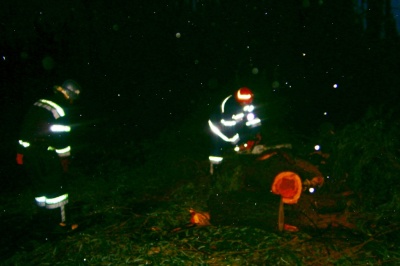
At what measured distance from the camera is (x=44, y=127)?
488cm

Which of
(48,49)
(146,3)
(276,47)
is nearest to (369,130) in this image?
(276,47)

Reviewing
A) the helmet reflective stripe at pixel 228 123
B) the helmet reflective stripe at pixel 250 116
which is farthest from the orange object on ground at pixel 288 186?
the helmet reflective stripe at pixel 250 116

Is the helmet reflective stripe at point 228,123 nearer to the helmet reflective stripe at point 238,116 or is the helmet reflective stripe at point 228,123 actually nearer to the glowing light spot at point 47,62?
the helmet reflective stripe at point 238,116

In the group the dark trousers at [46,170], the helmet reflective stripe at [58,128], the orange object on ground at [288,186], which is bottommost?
the orange object on ground at [288,186]

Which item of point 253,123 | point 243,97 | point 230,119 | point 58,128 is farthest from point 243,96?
point 58,128

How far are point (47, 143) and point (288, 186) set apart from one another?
3.34 meters

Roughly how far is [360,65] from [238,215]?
5382 millimetres

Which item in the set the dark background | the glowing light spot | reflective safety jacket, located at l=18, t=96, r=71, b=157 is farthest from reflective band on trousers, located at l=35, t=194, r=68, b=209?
the glowing light spot

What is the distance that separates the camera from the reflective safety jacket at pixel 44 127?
4.88m

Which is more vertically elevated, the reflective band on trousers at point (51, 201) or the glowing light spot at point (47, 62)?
the glowing light spot at point (47, 62)

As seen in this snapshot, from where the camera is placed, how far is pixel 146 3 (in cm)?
1041

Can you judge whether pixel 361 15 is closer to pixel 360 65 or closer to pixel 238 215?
pixel 360 65

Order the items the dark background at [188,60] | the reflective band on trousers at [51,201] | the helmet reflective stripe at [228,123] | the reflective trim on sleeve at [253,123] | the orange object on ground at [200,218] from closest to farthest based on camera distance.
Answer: the reflective band on trousers at [51,201]
the orange object on ground at [200,218]
the helmet reflective stripe at [228,123]
the reflective trim on sleeve at [253,123]
the dark background at [188,60]

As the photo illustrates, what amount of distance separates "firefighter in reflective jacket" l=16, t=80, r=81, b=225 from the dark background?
15.3ft
